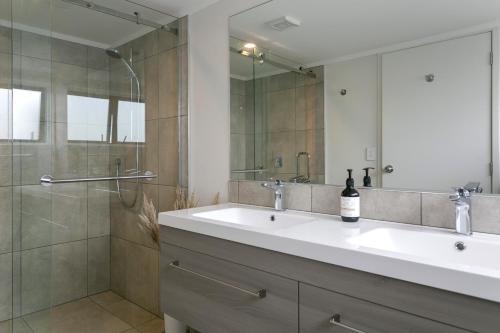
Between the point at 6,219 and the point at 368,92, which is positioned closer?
the point at 368,92

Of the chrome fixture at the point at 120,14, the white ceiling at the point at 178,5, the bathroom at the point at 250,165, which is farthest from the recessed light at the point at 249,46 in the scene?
the chrome fixture at the point at 120,14

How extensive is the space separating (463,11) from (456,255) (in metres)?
0.92

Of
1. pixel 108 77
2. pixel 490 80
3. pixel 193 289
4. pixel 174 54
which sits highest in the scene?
pixel 174 54

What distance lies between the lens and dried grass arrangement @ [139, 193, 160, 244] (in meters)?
2.13

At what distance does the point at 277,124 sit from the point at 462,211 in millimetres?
1024

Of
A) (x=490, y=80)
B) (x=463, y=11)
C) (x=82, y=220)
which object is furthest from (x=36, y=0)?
(x=490, y=80)

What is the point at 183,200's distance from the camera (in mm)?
2172

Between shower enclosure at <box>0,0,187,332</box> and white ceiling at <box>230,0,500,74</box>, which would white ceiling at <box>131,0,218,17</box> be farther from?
white ceiling at <box>230,0,500,74</box>

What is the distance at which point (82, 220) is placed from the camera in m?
2.36

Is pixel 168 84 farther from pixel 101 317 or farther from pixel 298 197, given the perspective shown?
pixel 101 317

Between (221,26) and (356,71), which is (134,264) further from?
(356,71)

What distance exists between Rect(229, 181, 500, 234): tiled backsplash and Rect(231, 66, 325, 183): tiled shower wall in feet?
0.30

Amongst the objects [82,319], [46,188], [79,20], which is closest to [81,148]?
[46,188]

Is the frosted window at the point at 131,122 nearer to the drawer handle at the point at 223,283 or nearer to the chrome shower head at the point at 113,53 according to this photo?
the chrome shower head at the point at 113,53
